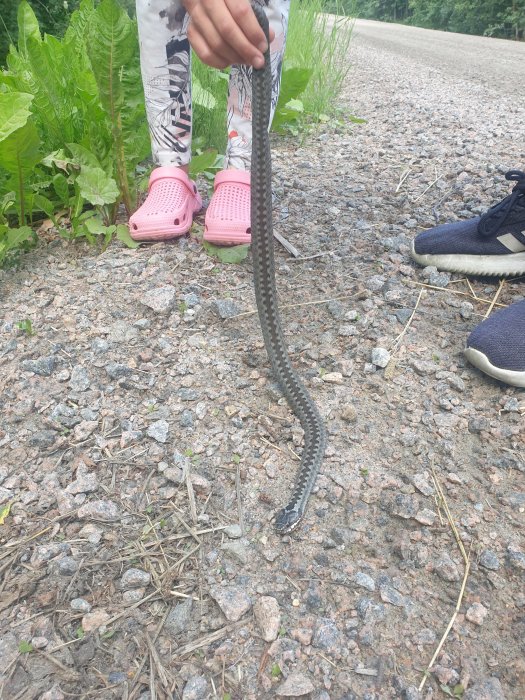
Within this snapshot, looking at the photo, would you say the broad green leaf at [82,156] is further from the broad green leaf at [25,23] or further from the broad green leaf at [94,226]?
the broad green leaf at [25,23]

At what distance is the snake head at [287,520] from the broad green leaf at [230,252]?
4.27 feet

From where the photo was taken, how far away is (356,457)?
5.65 feet

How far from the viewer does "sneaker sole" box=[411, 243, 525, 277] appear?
7.87 feet

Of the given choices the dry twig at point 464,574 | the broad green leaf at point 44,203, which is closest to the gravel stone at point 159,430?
the dry twig at point 464,574

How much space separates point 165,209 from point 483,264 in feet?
4.68

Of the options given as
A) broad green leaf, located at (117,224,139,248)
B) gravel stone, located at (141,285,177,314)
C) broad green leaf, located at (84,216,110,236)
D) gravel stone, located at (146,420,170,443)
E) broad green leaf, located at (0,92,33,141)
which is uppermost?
broad green leaf, located at (0,92,33,141)

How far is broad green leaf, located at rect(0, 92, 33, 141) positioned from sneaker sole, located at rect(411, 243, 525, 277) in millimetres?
1747

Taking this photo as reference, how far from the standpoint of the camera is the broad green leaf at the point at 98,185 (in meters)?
2.44

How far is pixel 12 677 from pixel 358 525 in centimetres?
90

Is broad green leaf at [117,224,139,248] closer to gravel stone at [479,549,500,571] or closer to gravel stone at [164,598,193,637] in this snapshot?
gravel stone at [164,598,193,637]

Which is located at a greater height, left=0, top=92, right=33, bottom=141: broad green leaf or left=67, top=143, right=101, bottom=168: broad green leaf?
left=0, top=92, right=33, bottom=141: broad green leaf

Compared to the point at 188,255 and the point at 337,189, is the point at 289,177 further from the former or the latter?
the point at 188,255

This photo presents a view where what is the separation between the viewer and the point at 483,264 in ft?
7.95

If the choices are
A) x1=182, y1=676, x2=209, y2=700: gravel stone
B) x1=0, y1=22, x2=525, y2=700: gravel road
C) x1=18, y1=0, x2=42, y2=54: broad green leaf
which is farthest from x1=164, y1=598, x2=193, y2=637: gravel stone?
x1=18, y1=0, x2=42, y2=54: broad green leaf
